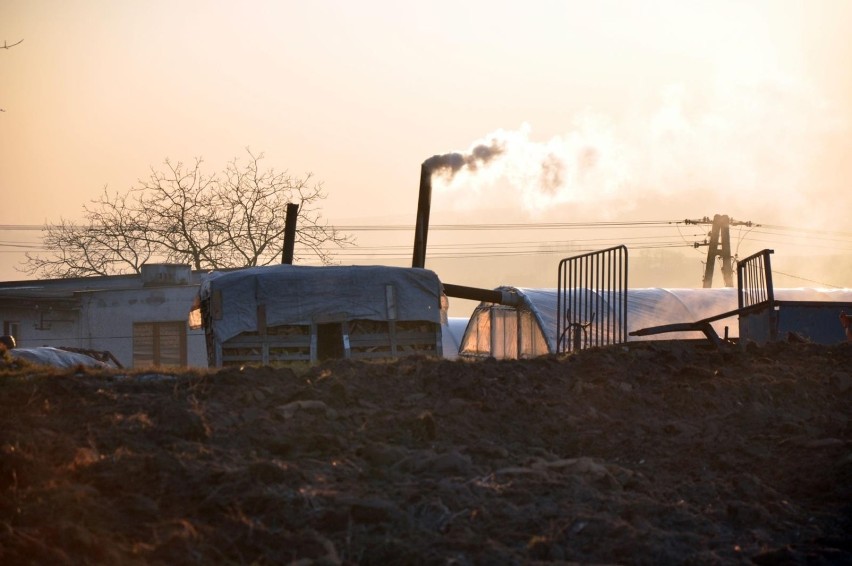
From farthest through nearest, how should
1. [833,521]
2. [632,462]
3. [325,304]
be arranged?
[325,304] < [632,462] < [833,521]

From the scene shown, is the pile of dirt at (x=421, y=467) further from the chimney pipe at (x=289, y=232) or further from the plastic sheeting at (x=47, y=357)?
the chimney pipe at (x=289, y=232)

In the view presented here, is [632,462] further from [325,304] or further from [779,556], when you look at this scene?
[325,304]

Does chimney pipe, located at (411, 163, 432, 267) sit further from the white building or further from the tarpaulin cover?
the white building

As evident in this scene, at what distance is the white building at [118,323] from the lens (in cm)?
3569

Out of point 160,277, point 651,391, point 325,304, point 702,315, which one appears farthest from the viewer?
point 160,277

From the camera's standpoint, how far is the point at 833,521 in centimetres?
637

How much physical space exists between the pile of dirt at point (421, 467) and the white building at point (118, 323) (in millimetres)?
27573

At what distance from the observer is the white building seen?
3569cm

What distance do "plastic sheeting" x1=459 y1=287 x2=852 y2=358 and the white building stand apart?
416 inches

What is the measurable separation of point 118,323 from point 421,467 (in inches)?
1232

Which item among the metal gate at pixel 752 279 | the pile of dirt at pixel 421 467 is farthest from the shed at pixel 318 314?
the pile of dirt at pixel 421 467

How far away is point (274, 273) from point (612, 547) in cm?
1498

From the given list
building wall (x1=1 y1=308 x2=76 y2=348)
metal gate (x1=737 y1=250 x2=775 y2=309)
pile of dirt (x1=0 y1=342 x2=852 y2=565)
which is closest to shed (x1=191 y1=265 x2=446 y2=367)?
metal gate (x1=737 y1=250 x2=775 y2=309)

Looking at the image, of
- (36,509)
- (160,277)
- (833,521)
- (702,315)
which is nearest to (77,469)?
(36,509)
